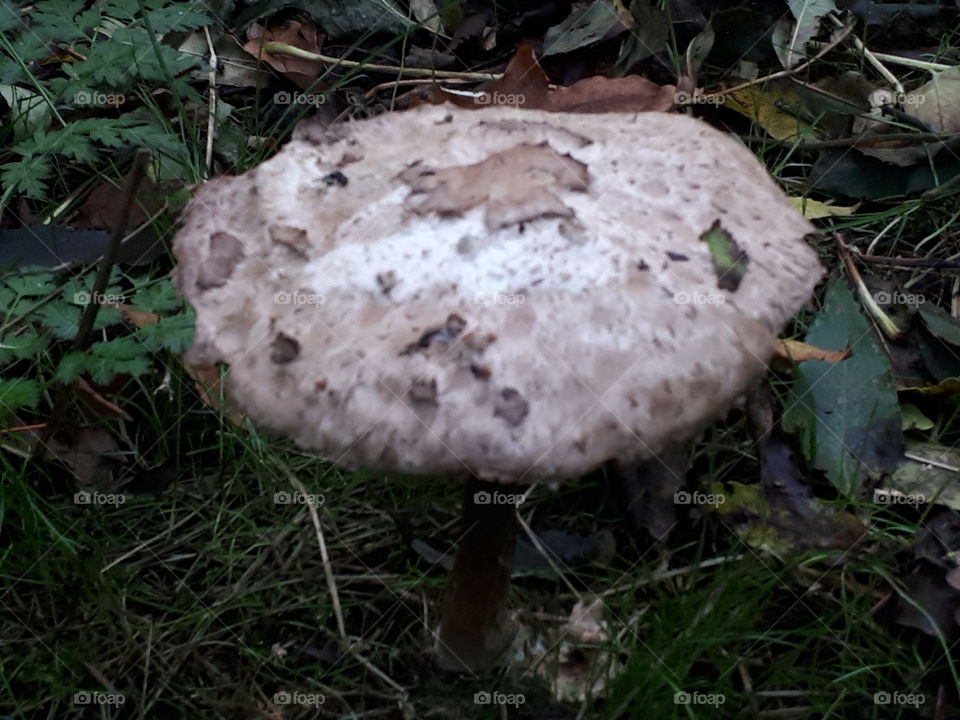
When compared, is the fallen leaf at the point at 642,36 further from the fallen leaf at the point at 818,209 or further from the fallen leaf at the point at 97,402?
the fallen leaf at the point at 97,402

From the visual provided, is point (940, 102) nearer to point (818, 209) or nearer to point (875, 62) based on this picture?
point (875, 62)

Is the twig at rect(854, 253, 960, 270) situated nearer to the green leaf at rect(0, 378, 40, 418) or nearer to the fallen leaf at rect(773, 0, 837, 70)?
the fallen leaf at rect(773, 0, 837, 70)

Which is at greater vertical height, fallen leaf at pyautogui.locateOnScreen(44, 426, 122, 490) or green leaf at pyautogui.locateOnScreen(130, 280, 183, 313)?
green leaf at pyautogui.locateOnScreen(130, 280, 183, 313)

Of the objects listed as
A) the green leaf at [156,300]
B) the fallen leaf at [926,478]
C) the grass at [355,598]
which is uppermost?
the green leaf at [156,300]

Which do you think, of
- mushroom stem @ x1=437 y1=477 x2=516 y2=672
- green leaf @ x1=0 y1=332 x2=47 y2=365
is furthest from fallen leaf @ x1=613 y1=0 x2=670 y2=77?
green leaf @ x1=0 y1=332 x2=47 y2=365

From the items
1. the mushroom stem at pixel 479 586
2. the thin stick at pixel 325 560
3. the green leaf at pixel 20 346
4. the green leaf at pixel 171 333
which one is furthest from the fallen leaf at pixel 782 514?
the green leaf at pixel 20 346

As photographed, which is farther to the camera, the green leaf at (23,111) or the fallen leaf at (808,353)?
the green leaf at (23,111)
